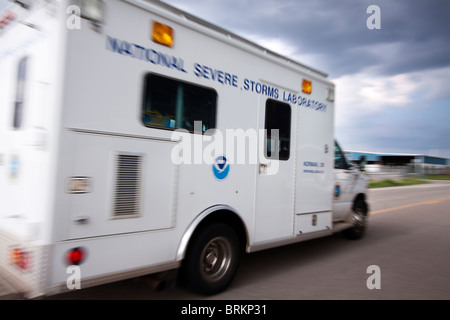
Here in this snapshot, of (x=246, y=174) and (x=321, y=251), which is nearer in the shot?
(x=246, y=174)

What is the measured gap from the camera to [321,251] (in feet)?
19.4

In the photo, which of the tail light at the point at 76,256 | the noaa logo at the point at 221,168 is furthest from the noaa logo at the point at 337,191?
the tail light at the point at 76,256

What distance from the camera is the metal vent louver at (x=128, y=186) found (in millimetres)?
2889

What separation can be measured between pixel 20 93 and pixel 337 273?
14.0 ft

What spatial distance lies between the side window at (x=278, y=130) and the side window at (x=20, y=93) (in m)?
2.55

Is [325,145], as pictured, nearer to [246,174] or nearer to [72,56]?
[246,174]

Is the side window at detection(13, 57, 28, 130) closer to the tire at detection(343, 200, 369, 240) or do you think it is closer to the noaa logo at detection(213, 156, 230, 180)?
the noaa logo at detection(213, 156, 230, 180)

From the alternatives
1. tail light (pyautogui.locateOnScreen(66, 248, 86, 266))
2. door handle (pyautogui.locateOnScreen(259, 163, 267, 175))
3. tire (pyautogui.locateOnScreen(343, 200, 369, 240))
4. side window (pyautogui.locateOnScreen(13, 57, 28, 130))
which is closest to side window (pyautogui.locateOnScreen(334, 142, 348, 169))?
tire (pyautogui.locateOnScreen(343, 200, 369, 240))

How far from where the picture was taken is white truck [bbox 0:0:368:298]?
2.60 m

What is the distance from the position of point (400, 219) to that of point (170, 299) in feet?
27.6

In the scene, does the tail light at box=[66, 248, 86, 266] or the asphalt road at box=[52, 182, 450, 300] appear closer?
the tail light at box=[66, 248, 86, 266]

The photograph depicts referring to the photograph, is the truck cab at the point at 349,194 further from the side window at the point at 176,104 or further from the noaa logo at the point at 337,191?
the side window at the point at 176,104

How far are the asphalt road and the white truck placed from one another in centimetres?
49

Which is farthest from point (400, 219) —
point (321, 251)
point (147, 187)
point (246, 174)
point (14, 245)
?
point (14, 245)
